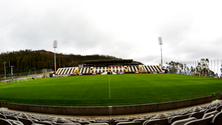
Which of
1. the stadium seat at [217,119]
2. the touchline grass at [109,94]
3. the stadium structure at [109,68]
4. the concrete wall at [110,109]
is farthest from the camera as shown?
the stadium structure at [109,68]

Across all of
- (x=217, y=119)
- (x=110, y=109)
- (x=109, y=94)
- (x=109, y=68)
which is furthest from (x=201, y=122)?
(x=109, y=68)

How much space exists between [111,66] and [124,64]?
786cm

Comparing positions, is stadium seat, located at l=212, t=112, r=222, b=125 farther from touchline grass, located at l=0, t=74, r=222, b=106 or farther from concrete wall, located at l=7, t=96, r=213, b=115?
touchline grass, located at l=0, t=74, r=222, b=106

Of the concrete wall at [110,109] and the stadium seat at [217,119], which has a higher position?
the stadium seat at [217,119]

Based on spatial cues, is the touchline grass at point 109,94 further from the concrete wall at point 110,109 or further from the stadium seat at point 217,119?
the stadium seat at point 217,119

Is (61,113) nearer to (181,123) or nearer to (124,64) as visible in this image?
(181,123)

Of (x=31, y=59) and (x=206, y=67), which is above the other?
(x=31, y=59)

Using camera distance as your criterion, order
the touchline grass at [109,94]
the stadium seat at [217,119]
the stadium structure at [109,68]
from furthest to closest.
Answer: the stadium structure at [109,68]
the touchline grass at [109,94]
the stadium seat at [217,119]

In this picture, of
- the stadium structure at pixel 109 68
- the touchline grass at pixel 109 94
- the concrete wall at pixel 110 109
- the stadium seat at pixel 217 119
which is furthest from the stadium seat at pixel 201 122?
the stadium structure at pixel 109 68

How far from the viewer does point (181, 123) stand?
6.23 feet

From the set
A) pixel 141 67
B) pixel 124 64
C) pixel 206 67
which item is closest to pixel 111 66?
pixel 124 64

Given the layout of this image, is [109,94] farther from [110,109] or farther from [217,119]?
[217,119]

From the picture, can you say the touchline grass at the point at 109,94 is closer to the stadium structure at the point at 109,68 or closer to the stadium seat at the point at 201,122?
the stadium seat at the point at 201,122

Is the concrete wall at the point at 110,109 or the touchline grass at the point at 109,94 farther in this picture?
the touchline grass at the point at 109,94
